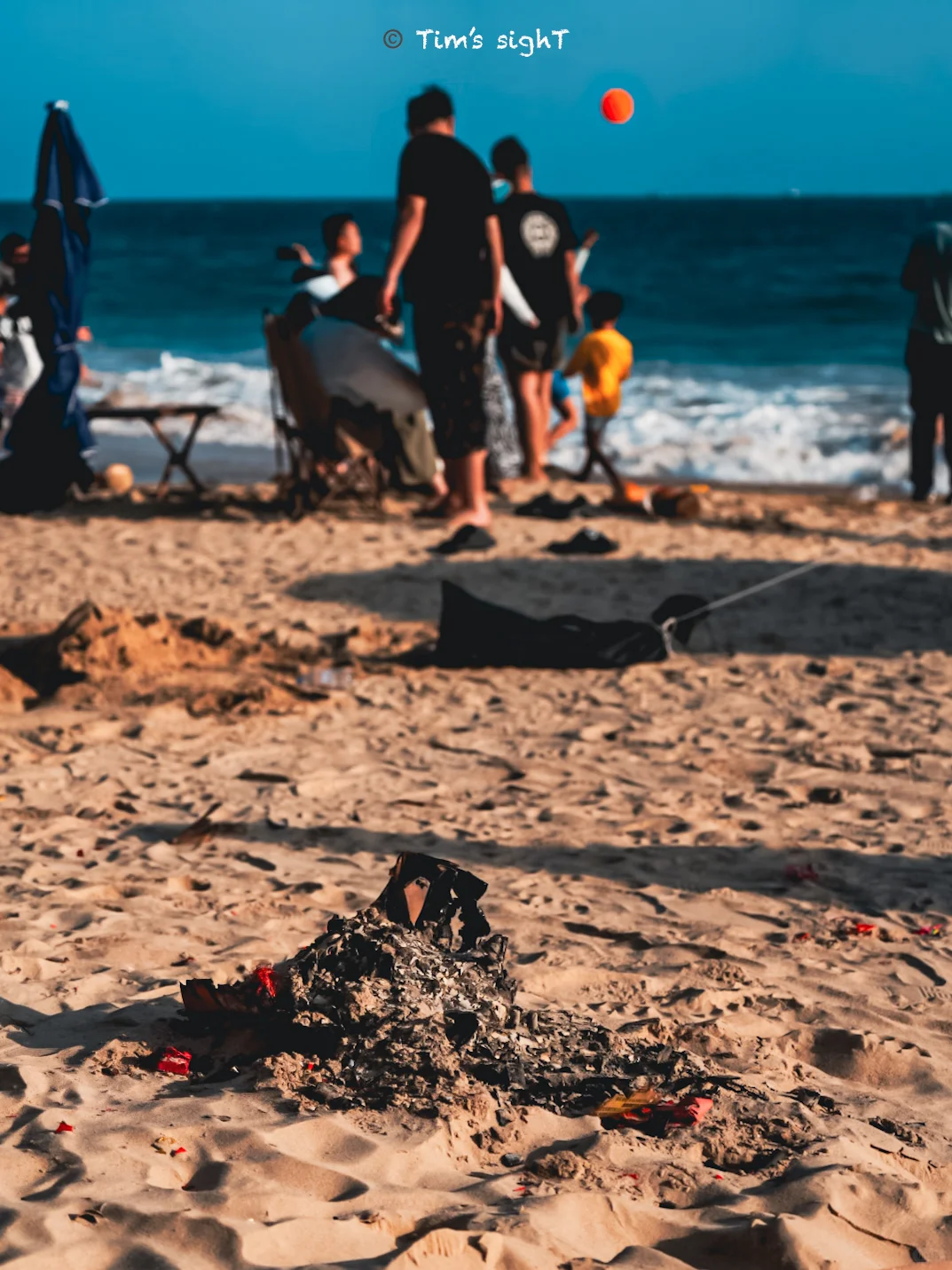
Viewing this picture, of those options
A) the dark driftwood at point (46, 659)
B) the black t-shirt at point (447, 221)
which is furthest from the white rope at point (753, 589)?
the dark driftwood at point (46, 659)

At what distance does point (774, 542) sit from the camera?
7645mm

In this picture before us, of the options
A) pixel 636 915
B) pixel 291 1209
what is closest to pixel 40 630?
pixel 636 915

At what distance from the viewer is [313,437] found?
8.09m

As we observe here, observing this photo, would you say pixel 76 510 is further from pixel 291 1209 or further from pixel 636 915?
pixel 291 1209

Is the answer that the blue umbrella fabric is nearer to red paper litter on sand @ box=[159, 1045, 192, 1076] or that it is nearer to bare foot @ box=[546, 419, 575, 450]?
bare foot @ box=[546, 419, 575, 450]

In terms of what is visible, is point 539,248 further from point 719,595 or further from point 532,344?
point 719,595

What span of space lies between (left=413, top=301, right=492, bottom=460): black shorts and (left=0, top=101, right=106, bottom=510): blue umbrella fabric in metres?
2.13

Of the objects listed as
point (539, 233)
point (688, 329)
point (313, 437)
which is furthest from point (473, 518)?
point (688, 329)

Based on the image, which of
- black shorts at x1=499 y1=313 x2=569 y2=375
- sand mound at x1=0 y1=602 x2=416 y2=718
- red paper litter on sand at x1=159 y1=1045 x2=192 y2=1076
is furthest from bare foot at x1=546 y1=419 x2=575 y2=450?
red paper litter on sand at x1=159 y1=1045 x2=192 y2=1076

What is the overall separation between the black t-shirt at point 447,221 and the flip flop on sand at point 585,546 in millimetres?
1349

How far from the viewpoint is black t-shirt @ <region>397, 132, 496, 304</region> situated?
272 inches

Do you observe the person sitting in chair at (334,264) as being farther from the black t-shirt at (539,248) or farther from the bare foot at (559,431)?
the bare foot at (559,431)

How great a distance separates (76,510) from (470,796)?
17.4 ft

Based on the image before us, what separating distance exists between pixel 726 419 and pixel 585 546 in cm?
851
